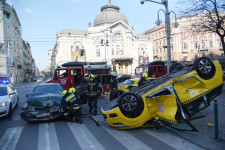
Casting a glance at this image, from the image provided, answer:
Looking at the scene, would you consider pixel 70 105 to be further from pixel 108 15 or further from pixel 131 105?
pixel 108 15

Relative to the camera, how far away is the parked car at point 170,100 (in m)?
4.97

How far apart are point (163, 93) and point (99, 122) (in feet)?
8.52

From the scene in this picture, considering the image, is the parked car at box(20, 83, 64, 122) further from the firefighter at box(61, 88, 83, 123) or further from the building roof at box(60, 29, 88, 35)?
the building roof at box(60, 29, 88, 35)

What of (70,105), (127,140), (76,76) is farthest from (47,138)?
(76,76)

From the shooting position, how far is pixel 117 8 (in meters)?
61.0

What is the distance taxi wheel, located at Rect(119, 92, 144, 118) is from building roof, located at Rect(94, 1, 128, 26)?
52.4 meters

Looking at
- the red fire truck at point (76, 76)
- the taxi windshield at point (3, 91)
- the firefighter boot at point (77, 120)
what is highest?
the red fire truck at point (76, 76)

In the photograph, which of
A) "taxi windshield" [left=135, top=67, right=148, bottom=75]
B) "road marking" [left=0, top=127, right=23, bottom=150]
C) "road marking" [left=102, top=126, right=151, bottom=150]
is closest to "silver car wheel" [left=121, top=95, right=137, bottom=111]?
"road marking" [left=102, top=126, right=151, bottom=150]

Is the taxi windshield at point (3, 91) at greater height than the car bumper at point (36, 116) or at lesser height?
greater

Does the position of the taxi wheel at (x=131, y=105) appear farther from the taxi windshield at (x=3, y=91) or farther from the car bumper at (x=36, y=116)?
the taxi windshield at (x=3, y=91)

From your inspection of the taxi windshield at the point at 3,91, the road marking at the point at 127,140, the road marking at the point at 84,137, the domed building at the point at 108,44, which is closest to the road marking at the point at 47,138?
the road marking at the point at 84,137

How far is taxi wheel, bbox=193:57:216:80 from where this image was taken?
540 cm

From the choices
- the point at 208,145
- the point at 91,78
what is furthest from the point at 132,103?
the point at 91,78

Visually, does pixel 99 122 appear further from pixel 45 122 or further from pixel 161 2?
pixel 161 2
